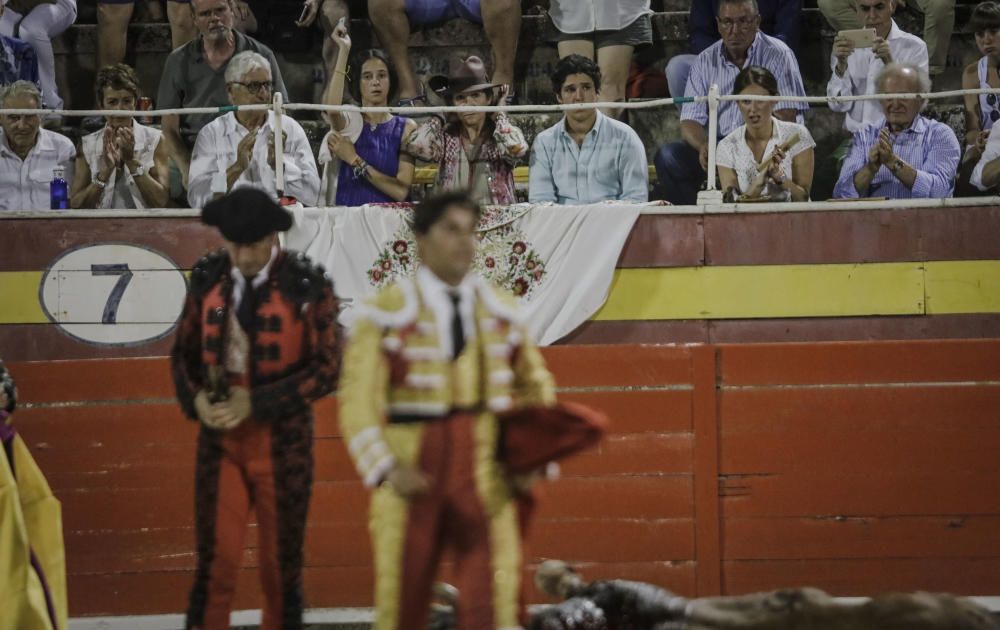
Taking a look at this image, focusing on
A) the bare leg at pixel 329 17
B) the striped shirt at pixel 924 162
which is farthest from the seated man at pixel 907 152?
the bare leg at pixel 329 17

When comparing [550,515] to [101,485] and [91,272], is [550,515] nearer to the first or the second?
[101,485]

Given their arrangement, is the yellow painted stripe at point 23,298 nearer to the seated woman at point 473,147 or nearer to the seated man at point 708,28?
the seated woman at point 473,147

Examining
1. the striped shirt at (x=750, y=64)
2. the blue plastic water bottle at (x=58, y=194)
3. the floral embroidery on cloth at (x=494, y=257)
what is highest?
the striped shirt at (x=750, y=64)

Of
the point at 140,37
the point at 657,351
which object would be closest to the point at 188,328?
the point at 657,351

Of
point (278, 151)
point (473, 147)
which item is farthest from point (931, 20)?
point (278, 151)

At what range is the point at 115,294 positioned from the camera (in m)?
6.48

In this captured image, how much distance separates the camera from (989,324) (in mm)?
6625

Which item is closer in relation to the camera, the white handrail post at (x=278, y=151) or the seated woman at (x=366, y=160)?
the white handrail post at (x=278, y=151)

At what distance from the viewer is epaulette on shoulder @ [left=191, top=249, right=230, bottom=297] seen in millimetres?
4586

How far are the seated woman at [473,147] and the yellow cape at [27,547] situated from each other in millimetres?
2402

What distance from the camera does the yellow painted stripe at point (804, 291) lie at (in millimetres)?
6578

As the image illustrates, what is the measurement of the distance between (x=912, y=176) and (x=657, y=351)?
1.55 meters

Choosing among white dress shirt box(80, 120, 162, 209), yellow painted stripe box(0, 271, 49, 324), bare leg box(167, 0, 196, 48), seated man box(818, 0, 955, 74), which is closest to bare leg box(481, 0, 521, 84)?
bare leg box(167, 0, 196, 48)

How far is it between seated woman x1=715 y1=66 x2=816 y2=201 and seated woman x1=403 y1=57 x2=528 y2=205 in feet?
3.27
